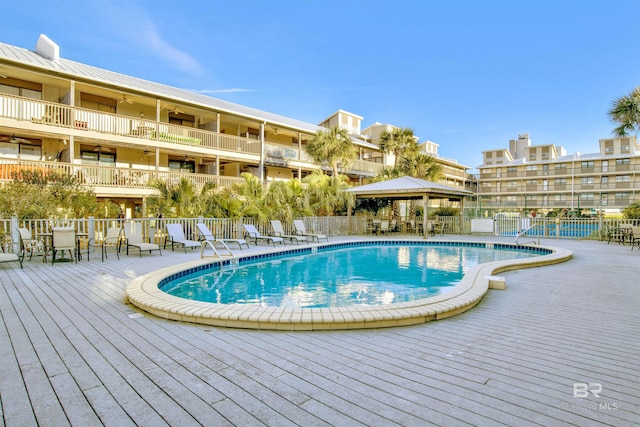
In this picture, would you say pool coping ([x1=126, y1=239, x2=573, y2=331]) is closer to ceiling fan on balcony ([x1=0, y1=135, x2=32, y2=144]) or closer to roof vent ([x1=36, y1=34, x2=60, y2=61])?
ceiling fan on balcony ([x1=0, y1=135, x2=32, y2=144])

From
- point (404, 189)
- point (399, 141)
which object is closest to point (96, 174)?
point (404, 189)

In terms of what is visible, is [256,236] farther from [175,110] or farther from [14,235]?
[175,110]

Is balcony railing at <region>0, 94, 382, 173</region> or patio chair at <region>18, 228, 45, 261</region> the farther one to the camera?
balcony railing at <region>0, 94, 382, 173</region>

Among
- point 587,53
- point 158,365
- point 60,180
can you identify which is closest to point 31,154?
point 60,180

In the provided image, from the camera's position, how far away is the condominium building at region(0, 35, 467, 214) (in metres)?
13.8

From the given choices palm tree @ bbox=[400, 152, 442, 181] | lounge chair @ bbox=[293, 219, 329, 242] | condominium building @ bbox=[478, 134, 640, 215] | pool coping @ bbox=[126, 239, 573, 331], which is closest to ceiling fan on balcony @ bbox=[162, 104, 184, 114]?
lounge chair @ bbox=[293, 219, 329, 242]

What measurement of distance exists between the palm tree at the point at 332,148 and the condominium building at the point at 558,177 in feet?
86.2

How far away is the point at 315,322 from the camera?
3896 mm

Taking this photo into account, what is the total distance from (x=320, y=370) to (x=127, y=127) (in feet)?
55.6

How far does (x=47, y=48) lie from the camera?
635 inches

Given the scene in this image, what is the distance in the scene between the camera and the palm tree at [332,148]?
71.2 feet

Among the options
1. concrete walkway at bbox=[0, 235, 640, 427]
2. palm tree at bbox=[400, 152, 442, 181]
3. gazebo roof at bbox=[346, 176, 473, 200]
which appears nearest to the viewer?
concrete walkway at bbox=[0, 235, 640, 427]

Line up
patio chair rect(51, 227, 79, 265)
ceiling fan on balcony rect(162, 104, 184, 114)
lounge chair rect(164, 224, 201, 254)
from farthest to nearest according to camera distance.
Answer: ceiling fan on balcony rect(162, 104, 184, 114)
lounge chair rect(164, 224, 201, 254)
patio chair rect(51, 227, 79, 265)

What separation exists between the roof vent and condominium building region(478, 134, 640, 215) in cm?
4101
